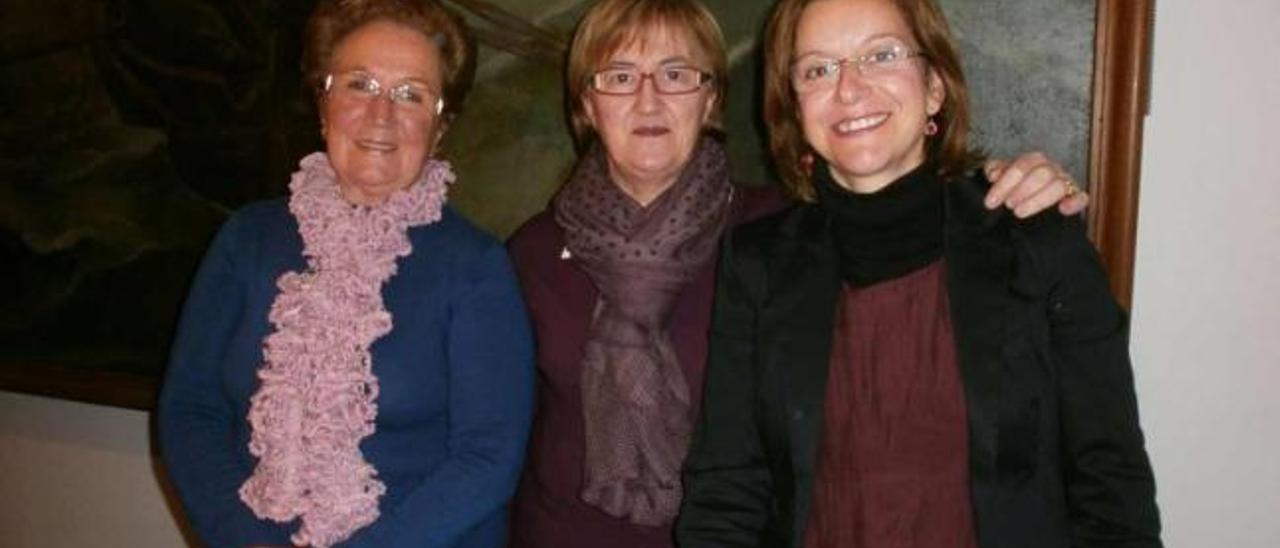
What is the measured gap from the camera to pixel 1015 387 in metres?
1.23

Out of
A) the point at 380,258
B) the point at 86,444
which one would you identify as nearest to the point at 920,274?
the point at 380,258

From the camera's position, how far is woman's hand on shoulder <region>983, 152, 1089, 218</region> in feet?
4.17

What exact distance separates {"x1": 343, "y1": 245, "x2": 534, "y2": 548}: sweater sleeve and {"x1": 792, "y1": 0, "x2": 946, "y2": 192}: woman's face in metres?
0.60

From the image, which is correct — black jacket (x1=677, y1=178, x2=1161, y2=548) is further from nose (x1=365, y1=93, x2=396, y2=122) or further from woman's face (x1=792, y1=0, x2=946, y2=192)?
nose (x1=365, y1=93, x2=396, y2=122)

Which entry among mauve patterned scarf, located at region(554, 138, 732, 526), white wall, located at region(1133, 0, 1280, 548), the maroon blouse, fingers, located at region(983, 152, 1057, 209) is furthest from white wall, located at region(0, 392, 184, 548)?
white wall, located at region(1133, 0, 1280, 548)

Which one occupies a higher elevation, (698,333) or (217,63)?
(217,63)

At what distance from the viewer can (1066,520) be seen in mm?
1261

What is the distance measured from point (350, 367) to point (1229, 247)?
1.49 metres

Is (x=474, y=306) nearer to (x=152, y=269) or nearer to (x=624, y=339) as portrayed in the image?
(x=624, y=339)

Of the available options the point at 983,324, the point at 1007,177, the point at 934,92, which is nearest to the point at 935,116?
the point at 934,92

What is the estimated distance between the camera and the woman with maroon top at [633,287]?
1.62 m

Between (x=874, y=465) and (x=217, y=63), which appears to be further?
(x=217, y=63)

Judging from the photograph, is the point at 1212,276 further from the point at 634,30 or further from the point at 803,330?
the point at 634,30

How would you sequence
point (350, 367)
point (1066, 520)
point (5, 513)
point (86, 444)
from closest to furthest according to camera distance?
point (1066, 520) → point (350, 367) → point (86, 444) → point (5, 513)
